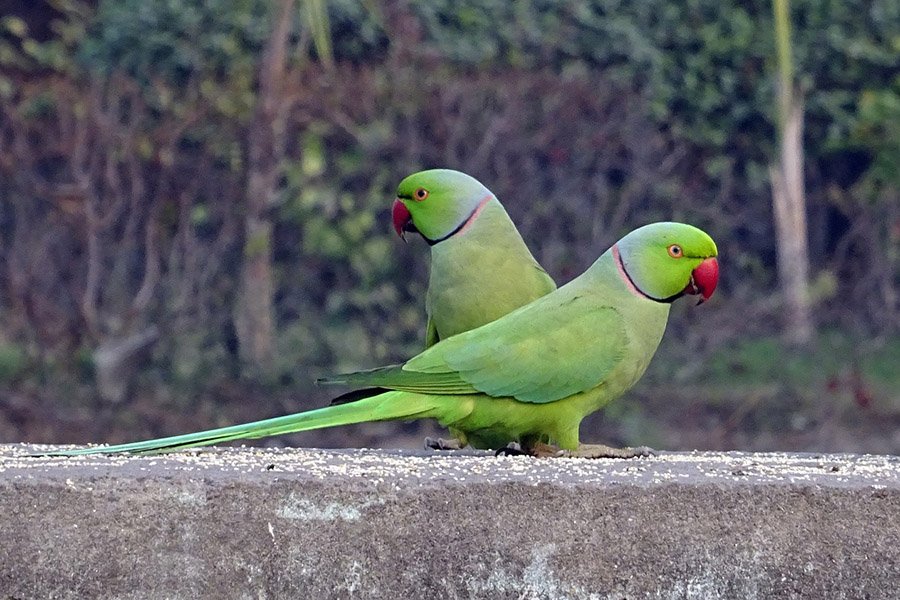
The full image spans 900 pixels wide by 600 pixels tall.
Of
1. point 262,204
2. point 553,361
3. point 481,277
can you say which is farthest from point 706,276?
point 262,204

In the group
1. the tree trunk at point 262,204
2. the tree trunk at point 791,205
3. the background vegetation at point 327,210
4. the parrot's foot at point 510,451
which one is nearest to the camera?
the parrot's foot at point 510,451

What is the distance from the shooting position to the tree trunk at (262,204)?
→ 5.73 m

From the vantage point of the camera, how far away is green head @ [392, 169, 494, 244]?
301 cm

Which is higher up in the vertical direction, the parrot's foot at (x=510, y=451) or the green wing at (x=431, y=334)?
the green wing at (x=431, y=334)

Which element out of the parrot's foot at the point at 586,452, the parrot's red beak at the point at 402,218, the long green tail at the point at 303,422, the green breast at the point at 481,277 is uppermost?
the parrot's red beak at the point at 402,218

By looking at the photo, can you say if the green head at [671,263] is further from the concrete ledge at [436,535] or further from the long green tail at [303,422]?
the concrete ledge at [436,535]

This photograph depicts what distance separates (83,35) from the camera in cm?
700

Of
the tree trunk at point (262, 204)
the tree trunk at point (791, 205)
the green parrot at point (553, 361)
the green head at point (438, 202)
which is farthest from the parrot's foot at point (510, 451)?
the tree trunk at point (791, 205)

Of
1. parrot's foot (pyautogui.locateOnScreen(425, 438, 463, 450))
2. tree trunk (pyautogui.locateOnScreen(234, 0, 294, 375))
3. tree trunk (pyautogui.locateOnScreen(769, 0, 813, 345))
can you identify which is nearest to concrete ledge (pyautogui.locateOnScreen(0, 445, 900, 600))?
parrot's foot (pyautogui.locateOnScreen(425, 438, 463, 450))

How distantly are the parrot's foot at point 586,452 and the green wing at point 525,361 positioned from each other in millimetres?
120

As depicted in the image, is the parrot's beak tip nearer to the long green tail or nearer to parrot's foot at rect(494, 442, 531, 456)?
parrot's foot at rect(494, 442, 531, 456)

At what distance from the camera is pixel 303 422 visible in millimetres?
2348

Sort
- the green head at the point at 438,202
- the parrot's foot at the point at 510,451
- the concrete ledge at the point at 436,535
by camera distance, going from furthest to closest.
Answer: the green head at the point at 438,202 < the parrot's foot at the point at 510,451 < the concrete ledge at the point at 436,535

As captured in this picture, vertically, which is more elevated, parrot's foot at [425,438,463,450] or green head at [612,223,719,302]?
green head at [612,223,719,302]
